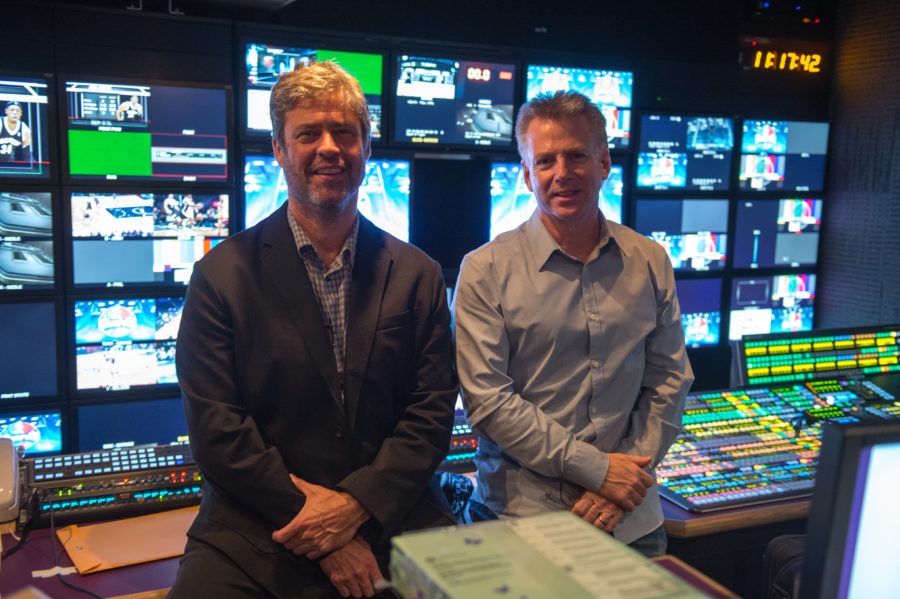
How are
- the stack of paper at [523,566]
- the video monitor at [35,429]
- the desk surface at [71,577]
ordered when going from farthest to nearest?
the video monitor at [35,429]
the desk surface at [71,577]
the stack of paper at [523,566]

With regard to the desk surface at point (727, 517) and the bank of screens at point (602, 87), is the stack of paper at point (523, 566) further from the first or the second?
the bank of screens at point (602, 87)

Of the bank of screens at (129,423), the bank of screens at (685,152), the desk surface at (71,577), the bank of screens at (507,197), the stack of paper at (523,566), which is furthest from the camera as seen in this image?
the bank of screens at (685,152)

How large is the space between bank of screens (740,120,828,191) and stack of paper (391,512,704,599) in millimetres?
4129

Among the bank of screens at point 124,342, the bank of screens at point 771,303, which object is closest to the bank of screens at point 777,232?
the bank of screens at point 771,303

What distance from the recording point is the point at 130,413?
3.43 metres

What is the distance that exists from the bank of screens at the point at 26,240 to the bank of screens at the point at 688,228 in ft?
9.30

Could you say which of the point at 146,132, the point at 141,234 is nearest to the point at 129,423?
the point at 141,234

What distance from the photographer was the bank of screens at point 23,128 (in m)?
3.15

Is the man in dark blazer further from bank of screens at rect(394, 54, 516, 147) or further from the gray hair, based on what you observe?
bank of screens at rect(394, 54, 516, 147)

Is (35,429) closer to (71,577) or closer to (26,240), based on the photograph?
A: (26,240)

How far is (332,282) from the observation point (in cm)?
181

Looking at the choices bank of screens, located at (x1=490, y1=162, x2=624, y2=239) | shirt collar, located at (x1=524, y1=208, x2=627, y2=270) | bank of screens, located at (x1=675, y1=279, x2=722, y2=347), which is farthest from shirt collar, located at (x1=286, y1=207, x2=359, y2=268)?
bank of screens, located at (x1=675, y1=279, x2=722, y2=347)

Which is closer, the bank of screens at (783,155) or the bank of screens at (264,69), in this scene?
the bank of screens at (264,69)

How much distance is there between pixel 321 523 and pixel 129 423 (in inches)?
→ 83.6
